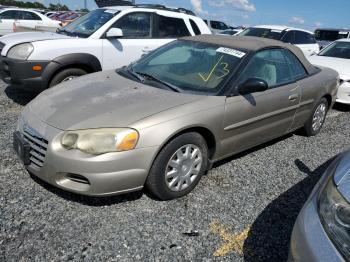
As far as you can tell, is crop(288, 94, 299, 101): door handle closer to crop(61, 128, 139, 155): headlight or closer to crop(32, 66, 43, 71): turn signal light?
crop(61, 128, 139, 155): headlight

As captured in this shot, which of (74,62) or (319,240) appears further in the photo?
(74,62)

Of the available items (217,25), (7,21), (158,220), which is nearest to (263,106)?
(158,220)

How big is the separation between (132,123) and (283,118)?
2.19 metres

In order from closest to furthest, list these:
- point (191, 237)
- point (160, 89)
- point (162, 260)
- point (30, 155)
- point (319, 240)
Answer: point (319, 240)
point (162, 260)
point (191, 237)
point (30, 155)
point (160, 89)

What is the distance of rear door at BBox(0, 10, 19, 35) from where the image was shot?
1593 centimetres

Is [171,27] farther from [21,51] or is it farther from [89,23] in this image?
[21,51]

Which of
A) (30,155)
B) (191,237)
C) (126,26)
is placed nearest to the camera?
(191,237)

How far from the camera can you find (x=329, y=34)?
18.1 metres

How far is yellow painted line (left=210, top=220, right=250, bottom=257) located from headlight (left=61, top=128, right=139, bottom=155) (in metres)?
0.98

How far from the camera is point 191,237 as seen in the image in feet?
9.38

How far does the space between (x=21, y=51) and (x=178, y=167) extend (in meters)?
3.44

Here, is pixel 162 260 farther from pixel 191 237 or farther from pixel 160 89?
pixel 160 89

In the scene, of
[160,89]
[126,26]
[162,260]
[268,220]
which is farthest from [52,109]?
[126,26]

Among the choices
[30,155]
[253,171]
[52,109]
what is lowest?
[253,171]
